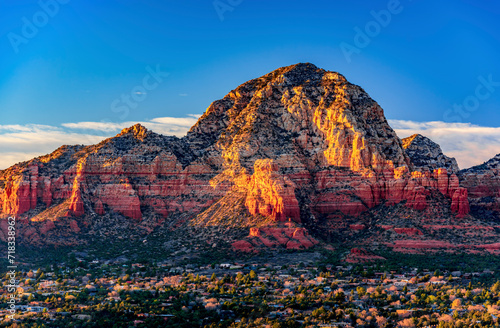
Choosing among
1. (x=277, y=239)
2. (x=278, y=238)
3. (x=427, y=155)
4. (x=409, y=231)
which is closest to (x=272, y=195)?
(x=278, y=238)

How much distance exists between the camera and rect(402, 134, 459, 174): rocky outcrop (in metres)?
147

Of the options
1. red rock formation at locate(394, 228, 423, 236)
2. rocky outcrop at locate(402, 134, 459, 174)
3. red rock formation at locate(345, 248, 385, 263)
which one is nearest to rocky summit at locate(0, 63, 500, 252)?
red rock formation at locate(394, 228, 423, 236)

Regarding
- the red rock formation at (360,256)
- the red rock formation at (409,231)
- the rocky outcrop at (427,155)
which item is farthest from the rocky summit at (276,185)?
the red rock formation at (360,256)

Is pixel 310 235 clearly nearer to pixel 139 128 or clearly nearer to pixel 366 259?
pixel 366 259

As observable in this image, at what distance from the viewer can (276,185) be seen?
4983 inches

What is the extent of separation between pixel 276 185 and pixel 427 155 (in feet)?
136

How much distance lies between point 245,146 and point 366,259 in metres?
39.9

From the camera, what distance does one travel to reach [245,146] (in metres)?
142

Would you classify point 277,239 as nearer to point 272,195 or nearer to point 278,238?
point 278,238

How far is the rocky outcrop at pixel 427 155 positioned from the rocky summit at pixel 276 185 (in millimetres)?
351

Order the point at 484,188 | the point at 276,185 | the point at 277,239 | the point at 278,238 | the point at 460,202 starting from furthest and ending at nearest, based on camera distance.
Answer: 1. the point at 484,188
2. the point at 460,202
3. the point at 276,185
4. the point at 278,238
5. the point at 277,239

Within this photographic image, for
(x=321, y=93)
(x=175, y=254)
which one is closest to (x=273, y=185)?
(x=175, y=254)

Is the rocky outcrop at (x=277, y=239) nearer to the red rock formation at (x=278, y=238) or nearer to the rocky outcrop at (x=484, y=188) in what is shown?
the red rock formation at (x=278, y=238)

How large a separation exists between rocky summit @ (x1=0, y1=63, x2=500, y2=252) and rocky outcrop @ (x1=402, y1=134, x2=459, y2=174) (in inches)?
13.8
